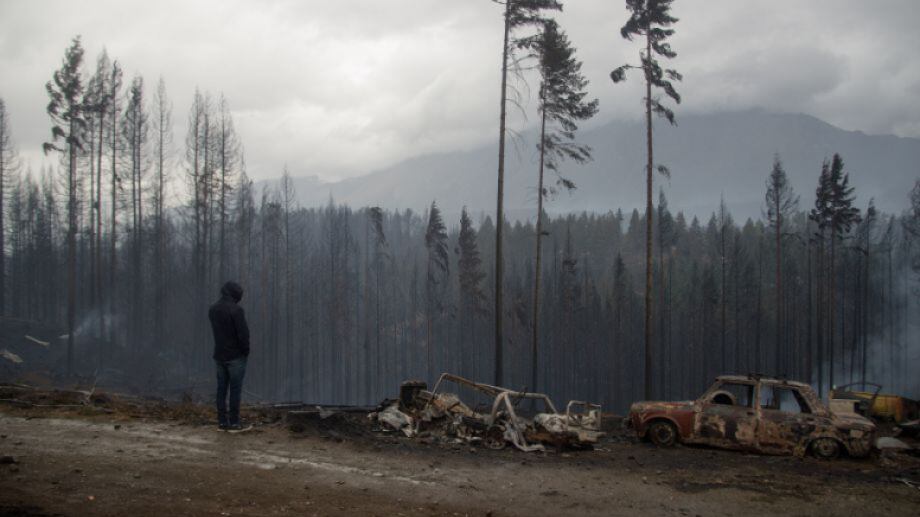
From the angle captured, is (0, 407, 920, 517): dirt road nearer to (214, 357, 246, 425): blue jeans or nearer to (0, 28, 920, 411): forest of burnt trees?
(214, 357, 246, 425): blue jeans

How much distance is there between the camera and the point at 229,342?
29.5ft

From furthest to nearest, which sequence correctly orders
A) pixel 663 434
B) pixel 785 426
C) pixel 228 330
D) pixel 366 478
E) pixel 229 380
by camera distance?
pixel 663 434, pixel 785 426, pixel 229 380, pixel 228 330, pixel 366 478

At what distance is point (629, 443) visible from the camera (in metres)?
12.4

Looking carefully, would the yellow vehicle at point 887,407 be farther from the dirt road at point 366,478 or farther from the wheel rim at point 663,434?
the wheel rim at point 663,434

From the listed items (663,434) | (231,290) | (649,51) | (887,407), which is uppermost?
(649,51)

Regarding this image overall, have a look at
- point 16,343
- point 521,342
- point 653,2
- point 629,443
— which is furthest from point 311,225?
point 629,443

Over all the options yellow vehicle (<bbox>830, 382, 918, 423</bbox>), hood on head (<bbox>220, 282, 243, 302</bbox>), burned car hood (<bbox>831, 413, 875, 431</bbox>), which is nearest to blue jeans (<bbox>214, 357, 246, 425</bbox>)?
hood on head (<bbox>220, 282, 243, 302</bbox>)

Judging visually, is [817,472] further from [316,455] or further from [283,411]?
[283,411]

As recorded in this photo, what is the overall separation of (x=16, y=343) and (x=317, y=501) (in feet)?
132

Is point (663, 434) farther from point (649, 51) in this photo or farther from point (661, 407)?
point (649, 51)

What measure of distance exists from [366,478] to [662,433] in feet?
24.1

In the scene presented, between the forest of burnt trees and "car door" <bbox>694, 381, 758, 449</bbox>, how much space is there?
14633mm

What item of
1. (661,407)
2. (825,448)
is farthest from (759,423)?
(661,407)

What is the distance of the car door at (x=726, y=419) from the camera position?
11.5 m
